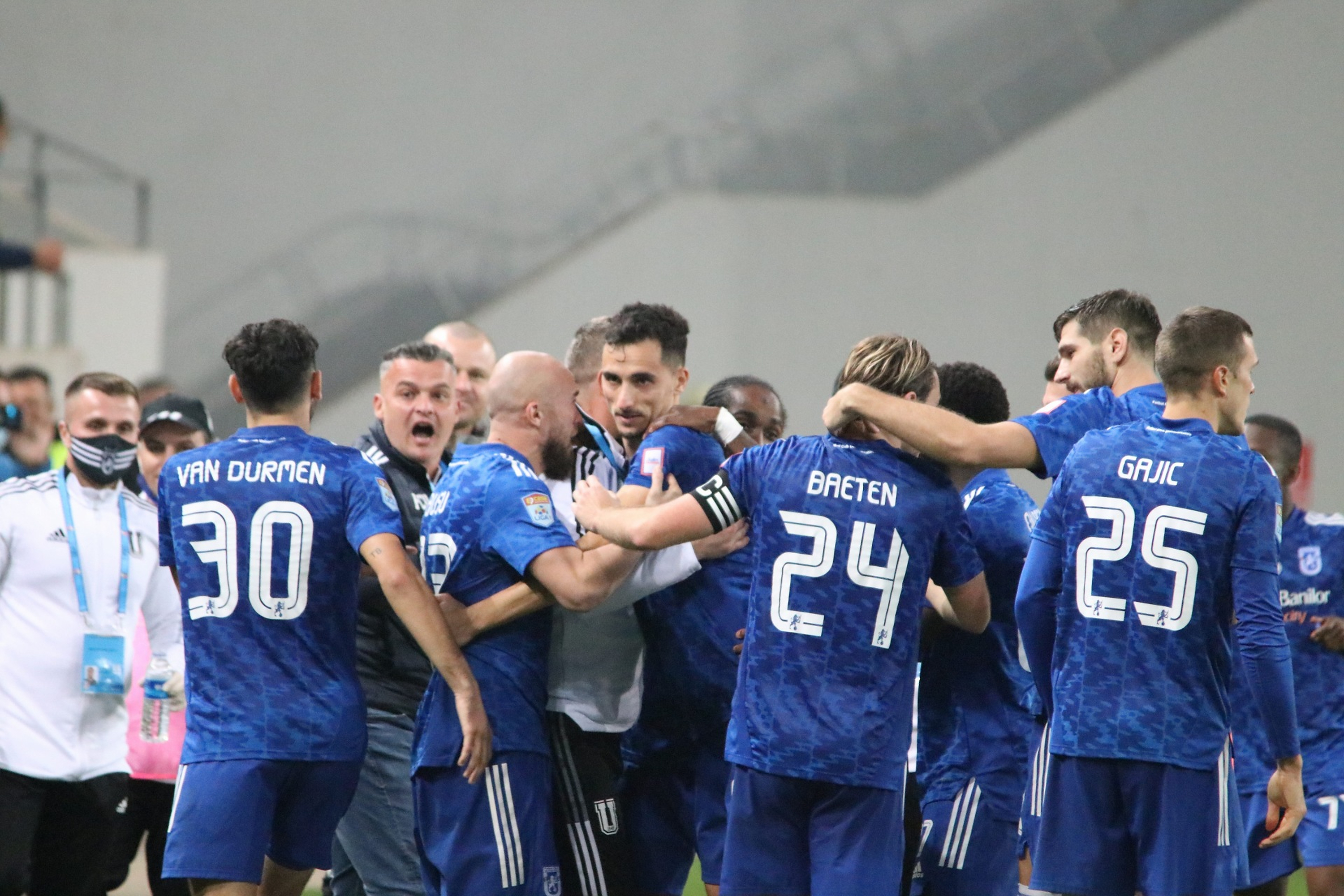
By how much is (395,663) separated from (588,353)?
47.8 inches

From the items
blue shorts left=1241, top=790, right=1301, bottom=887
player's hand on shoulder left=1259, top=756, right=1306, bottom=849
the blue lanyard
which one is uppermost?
the blue lanyard

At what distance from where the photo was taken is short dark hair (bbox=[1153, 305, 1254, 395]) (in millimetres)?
3633

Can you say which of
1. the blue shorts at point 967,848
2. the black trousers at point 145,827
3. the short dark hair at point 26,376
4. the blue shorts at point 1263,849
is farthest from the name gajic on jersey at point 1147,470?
the short dark hair at point 26,376

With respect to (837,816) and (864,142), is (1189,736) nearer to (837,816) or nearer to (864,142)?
(837,816)

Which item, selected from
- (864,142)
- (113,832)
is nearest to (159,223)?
(864,142)

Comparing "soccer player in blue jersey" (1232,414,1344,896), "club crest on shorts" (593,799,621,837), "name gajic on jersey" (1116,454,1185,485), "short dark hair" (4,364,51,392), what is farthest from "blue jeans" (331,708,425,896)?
"short dark hair" (4,364,51,392)

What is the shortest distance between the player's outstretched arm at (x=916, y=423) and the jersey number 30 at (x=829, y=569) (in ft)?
0.77

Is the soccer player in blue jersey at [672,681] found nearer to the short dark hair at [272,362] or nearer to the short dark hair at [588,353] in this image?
the short dark hair at [588,353]

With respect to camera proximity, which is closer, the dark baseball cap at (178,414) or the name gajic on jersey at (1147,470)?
the name gajic on jersey at (1147,470)

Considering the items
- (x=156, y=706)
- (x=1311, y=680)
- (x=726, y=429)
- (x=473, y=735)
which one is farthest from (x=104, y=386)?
(x=1311, y=680)

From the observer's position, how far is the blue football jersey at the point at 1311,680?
5660mm

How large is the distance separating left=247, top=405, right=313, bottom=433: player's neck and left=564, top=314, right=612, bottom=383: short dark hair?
1.02 meters

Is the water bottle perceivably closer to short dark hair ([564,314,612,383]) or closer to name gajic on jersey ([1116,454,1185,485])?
short dark hair ([564,314,612,383])

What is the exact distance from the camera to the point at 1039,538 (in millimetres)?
3826
